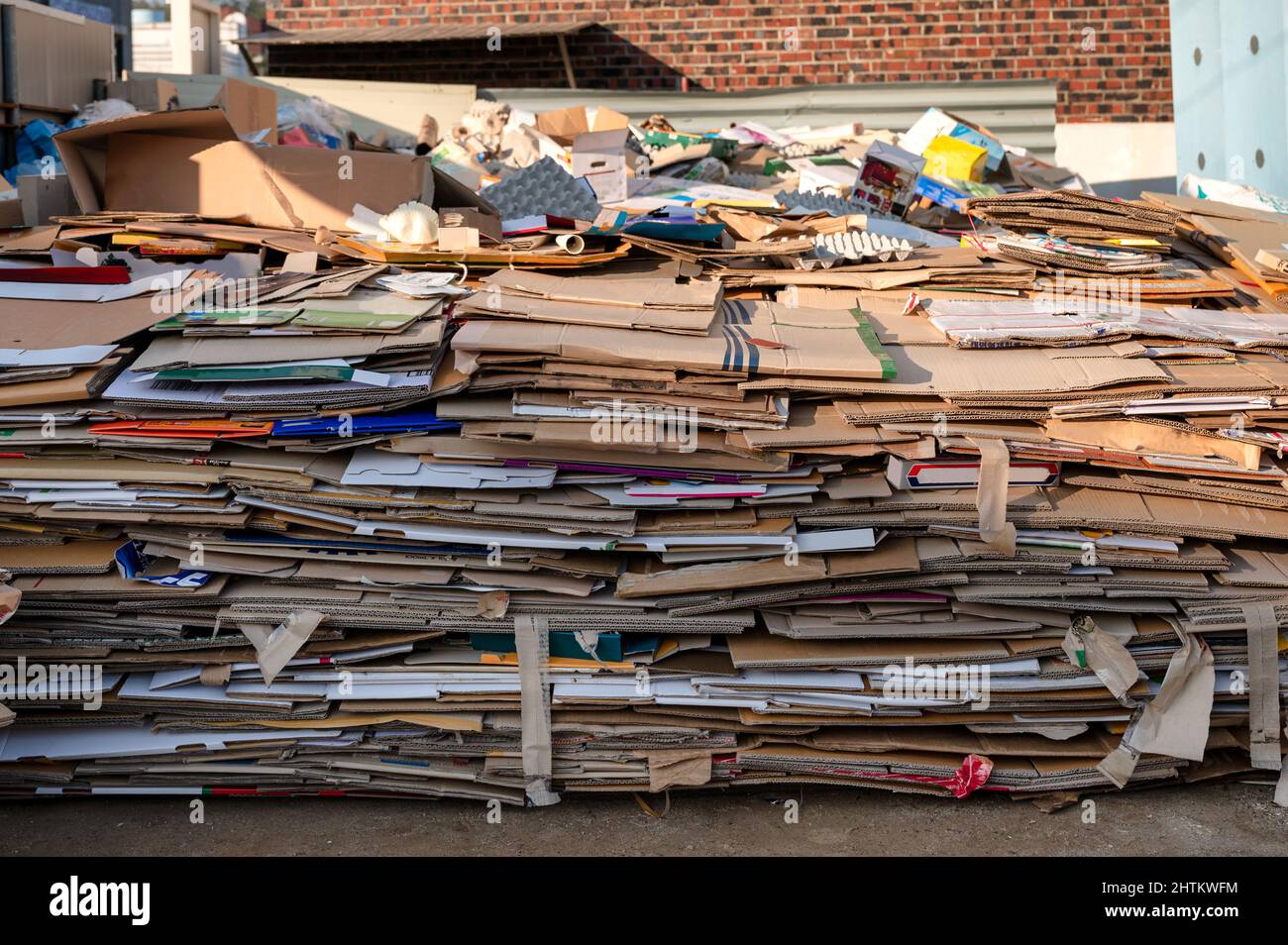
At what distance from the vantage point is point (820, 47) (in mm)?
9180

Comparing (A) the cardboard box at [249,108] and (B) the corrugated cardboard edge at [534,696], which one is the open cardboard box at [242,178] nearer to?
(A) the cardboard box at [249,108]

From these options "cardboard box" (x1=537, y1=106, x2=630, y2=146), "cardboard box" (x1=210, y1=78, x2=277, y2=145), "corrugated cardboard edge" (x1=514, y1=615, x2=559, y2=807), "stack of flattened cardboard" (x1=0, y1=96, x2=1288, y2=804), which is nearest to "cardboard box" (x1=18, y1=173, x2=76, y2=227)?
Answer: "cardboard box" (x1=210, y1=78, x2=277, y2=145)

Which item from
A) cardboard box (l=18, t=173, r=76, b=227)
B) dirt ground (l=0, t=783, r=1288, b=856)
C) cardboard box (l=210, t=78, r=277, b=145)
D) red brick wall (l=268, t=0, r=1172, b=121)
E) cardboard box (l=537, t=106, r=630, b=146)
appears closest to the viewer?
dirt ground (l=0, t=783, r=1288, b=856)

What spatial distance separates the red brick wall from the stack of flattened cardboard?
645 cm

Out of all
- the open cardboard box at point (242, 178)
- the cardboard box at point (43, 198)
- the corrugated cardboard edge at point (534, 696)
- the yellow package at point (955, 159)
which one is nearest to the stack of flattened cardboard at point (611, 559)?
the corrugated cardboard edge at point (534, 696)

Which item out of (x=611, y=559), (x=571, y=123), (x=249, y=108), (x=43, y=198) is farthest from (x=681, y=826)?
(x=571, y=123)

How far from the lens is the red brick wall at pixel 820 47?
29.8 feet

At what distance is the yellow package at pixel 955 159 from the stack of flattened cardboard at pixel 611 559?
273 cm

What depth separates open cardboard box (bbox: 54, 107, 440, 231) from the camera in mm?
→ 4473

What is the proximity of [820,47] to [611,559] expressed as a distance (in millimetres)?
7096

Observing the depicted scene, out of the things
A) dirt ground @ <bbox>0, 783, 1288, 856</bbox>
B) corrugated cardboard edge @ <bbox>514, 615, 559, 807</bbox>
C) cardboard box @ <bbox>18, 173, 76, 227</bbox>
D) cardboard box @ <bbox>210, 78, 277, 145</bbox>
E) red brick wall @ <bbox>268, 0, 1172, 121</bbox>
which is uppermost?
red brick wall @ <bbox>268, 0, 1172, 121</bbox>

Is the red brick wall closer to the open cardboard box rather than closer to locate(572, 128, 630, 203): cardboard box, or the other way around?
locate(572, 128, 630, 203): cardboard box

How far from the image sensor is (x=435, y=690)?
325 centimetres

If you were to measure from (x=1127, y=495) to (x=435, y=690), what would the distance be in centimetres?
206
